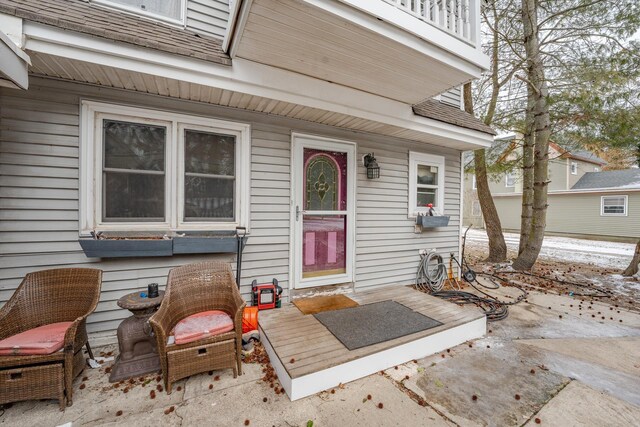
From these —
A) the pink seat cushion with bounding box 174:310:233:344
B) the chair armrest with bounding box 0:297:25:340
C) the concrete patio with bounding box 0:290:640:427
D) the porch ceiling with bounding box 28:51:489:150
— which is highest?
the porch ceiling with bounding box 28:51:489:150

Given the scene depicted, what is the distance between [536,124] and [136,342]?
8055mm

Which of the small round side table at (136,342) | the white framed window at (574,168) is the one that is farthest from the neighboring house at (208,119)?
the white framed window at (574,168)

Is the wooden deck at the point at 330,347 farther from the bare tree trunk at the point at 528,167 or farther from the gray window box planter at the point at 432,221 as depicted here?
the bare tree trunk at the point at 528,167

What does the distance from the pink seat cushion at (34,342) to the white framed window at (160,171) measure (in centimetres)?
94

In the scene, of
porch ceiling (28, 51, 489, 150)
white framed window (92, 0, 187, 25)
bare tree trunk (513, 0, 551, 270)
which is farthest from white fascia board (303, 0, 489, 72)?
bare tree trunk (513, 0, 551, 270)

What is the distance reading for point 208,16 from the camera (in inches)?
121

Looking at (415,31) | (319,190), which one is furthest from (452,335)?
→ (415,31)

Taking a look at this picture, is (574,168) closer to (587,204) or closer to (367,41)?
(587,204)

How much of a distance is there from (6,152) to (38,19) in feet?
3.95

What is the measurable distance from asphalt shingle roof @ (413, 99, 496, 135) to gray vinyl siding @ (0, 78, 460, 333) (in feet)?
2.44

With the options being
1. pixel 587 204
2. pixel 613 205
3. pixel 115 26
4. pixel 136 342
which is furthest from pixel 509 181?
pixel 136 342

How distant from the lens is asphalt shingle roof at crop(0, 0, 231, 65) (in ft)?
6.68

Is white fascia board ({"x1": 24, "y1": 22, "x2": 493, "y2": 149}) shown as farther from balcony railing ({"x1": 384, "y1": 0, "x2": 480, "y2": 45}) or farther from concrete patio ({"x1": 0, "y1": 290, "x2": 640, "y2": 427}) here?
concrete patio ({"x1": 0, "y1": 290, "x2": 640, "y2": 427})

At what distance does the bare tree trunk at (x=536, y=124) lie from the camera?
18.0 feet
